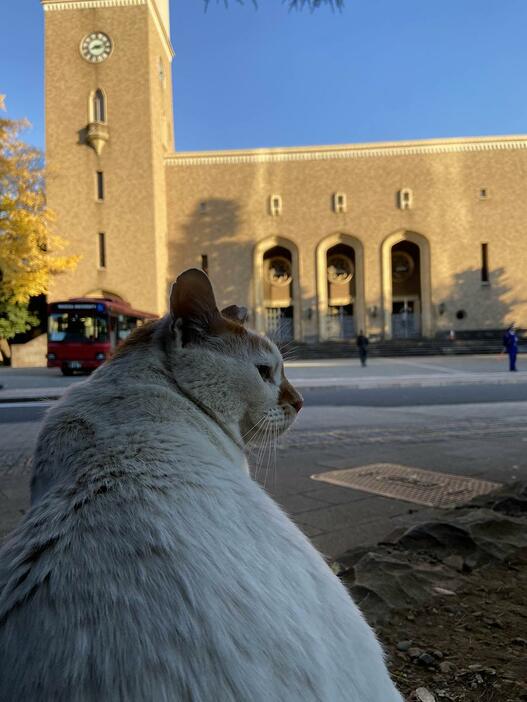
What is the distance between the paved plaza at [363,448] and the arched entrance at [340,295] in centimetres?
2764

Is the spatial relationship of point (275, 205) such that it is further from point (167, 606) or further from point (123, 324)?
point (167, 606)

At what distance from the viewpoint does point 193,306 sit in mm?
1485

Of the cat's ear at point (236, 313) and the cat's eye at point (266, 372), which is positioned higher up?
the cat's ear at point (236, 313)

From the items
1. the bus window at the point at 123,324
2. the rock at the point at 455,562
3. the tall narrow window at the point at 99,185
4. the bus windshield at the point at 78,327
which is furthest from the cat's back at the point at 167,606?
the tall narrow window at the point at 99,185

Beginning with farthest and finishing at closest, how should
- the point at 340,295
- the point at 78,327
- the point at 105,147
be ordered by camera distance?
the point at 340,295 → the point at 105,147 → the point at 78,327

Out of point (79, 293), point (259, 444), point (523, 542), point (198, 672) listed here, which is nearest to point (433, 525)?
point (523, 542)

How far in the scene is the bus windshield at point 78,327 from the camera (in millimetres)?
21594

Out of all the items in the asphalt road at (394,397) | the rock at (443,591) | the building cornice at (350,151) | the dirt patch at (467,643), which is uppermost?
the building cornice at (350,151)

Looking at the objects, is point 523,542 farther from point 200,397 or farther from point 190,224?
point 190,224

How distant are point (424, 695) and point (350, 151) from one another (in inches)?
1747

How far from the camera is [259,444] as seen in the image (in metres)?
1.79

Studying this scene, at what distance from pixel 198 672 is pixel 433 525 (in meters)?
2.67

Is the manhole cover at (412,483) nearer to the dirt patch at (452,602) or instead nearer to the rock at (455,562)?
the dirt patch at (452,602)

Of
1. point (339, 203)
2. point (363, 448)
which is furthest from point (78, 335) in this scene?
point (339, 203)
